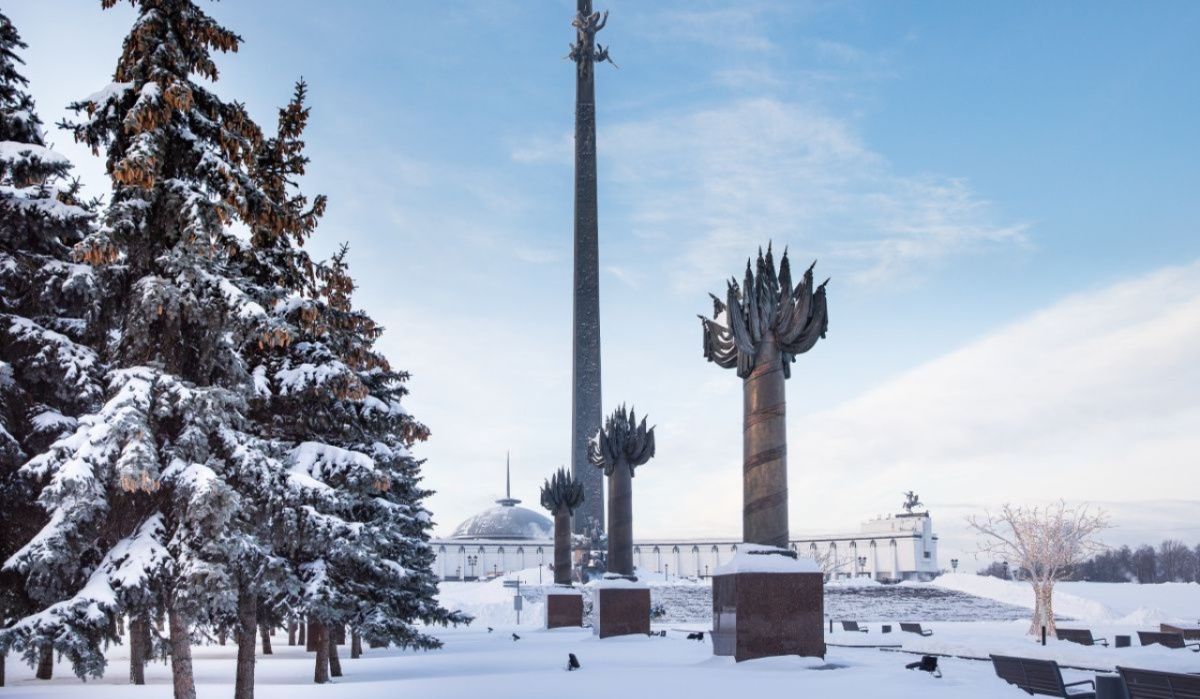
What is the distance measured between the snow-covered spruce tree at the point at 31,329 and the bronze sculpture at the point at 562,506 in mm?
25286

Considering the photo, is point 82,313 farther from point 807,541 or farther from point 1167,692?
point 807,541

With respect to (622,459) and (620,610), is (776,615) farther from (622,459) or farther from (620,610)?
(622,459)

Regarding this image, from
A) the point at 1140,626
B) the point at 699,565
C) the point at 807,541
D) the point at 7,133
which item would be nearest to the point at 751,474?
the point at 7,133

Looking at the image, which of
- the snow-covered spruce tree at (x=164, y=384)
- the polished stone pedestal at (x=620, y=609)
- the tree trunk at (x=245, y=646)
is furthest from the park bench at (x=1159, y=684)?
the polished stone pedestal at (x=620, y=609)

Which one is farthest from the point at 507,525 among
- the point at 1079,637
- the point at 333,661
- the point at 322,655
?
the point at 322,655

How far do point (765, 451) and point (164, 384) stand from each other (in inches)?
404

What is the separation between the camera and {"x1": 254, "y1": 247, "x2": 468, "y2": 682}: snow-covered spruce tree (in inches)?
650

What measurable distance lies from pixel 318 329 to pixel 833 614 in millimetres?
44073

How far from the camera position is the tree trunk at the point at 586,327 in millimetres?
74875

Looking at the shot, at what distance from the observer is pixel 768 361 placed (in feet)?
61.3

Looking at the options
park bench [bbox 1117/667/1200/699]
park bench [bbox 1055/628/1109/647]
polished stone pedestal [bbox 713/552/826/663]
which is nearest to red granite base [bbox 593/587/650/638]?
park bench [bbox 1055/628/1109/647]

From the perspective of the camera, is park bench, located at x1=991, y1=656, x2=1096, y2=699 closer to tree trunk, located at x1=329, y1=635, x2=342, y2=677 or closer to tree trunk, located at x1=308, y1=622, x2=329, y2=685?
tree trunk, located at x1=308, y1=622, x2=329, y2=685

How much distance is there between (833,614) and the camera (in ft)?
180

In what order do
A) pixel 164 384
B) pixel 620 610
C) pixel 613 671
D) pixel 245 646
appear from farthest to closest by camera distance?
1. pixel 620 610
2. pixel 613 671
3. pixel 245 646
4. pixel 164 384
